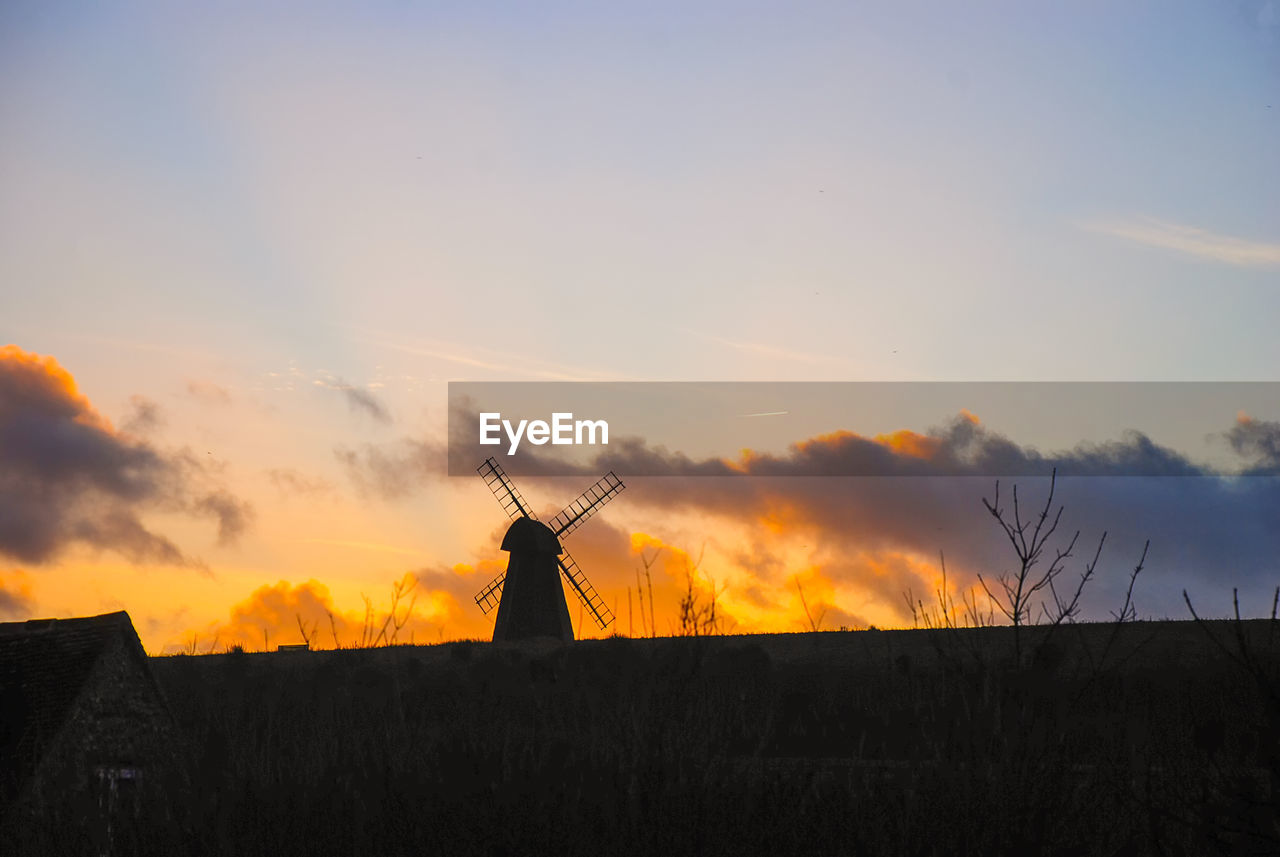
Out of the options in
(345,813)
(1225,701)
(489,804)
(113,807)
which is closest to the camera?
(489,804)

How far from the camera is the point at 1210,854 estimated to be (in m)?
9.17

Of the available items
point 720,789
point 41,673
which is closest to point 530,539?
point 41,673

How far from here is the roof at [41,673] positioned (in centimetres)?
1867

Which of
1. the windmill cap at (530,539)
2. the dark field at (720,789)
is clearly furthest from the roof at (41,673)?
the windmill cap at (530,539)

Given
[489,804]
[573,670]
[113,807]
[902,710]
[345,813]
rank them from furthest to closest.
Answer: [573,670], [902,710], [113,807], [345,813], [489,804]

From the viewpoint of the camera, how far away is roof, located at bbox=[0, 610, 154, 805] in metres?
18.7

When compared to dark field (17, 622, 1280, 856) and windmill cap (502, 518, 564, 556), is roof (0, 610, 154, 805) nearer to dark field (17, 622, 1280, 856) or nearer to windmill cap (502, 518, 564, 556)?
dark field (17, 622, 1280, 856)

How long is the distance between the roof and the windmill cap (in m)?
18.4

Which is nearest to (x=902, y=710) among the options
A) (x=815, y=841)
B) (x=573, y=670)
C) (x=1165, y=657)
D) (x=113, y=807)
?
(x=1165, y=657)

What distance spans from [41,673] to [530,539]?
19.9m

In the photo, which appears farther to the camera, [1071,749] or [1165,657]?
[1165,657]

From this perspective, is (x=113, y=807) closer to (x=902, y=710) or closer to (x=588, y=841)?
(x=588, y=841)

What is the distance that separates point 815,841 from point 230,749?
463 cm

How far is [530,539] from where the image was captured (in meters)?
38.8
